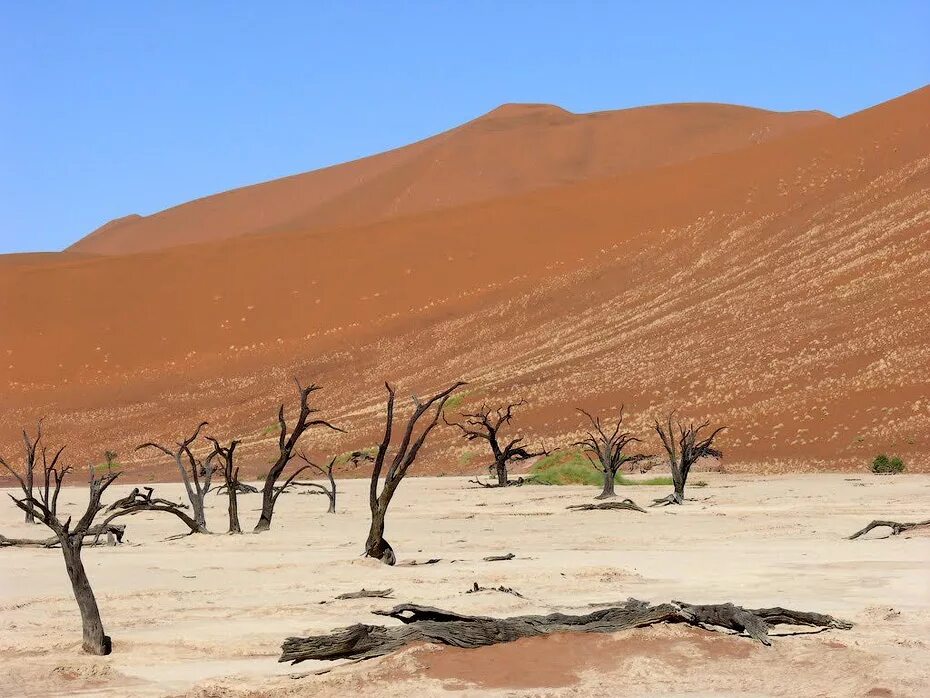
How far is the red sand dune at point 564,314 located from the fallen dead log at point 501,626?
26384 mm

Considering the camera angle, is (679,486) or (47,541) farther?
(679,486)

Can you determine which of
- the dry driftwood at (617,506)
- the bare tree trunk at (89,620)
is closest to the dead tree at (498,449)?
the dry driftwood at (617,506)

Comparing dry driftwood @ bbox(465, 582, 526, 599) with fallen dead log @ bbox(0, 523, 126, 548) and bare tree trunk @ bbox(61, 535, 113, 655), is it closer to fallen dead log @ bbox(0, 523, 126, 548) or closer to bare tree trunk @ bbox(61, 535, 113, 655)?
bare tree trunk @ bbox(61, 535, 113, 655)

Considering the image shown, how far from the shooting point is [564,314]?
64.4 meters

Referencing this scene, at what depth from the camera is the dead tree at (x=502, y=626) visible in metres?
8.66

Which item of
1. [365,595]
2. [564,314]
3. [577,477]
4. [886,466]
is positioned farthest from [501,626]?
[564,314]

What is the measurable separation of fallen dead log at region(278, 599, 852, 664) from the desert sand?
0.12 m

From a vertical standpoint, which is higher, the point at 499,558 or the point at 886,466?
the point at 886,466

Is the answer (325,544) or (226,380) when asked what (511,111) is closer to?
(226,380)

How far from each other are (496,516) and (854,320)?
27961 mm

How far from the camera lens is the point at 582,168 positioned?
415ft

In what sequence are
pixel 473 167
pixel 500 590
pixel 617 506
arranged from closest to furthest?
pixel 500 590, pixel 617 506, pixel 473 167

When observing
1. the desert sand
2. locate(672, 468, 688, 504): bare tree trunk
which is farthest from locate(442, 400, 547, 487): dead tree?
the desert sand

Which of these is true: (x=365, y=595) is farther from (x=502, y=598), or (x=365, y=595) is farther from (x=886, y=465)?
(x=886, y=465)
